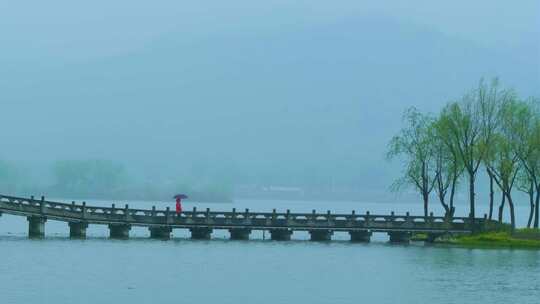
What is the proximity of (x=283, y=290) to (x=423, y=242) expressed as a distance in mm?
36886

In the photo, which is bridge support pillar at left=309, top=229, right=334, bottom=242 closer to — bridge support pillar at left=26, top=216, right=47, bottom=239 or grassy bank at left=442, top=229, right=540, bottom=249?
grassy bank at left=442, top=229, right=540, bottom=249

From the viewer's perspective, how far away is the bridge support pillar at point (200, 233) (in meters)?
98.0

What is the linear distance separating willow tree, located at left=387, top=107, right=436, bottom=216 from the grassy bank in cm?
903

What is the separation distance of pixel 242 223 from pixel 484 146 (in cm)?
1832

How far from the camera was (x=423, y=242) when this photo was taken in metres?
96.9

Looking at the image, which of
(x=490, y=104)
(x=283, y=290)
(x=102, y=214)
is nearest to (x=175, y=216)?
(x=102, y=214)

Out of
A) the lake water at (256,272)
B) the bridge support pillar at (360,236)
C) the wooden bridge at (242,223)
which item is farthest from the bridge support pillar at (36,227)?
the bridge support pillar at (360,236)

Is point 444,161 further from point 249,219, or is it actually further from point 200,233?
point 200,233

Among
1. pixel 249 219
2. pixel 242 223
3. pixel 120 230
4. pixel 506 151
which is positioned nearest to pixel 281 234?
pixel 249 219

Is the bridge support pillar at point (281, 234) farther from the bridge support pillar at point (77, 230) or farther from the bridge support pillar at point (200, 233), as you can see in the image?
the bridge support pillar at point (77, 230)

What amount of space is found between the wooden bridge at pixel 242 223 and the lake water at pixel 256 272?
62.6 inches

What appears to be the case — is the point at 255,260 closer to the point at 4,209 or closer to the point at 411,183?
the point at 4,209

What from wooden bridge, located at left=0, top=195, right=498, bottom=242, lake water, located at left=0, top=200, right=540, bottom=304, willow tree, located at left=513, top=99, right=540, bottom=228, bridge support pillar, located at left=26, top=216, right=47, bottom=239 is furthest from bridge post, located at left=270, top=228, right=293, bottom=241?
willow tree, located at left=513, top=99, right=540, bottom=228

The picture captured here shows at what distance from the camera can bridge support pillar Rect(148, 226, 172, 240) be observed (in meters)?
97.1
